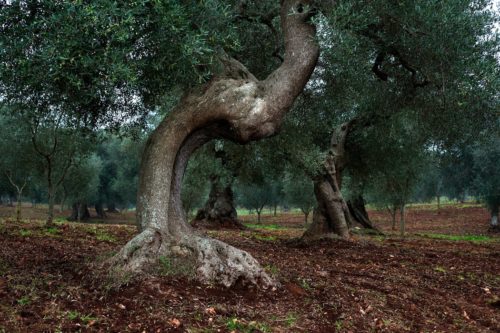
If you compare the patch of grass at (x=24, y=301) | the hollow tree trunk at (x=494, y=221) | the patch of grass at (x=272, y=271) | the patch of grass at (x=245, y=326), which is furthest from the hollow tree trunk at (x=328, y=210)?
the hollow tree trunk at (x=494, y=221)

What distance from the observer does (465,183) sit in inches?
1738

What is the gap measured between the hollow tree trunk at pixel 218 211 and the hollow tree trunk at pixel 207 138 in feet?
69.1

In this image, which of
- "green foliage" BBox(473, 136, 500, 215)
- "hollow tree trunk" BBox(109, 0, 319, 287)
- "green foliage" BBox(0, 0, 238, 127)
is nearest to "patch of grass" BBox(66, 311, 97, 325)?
"hollow tree trunk" BBox(109, 0, 319, 287)

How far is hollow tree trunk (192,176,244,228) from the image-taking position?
3044 cm

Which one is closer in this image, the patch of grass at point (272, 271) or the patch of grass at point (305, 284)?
the patch of grass at point (305, 284)

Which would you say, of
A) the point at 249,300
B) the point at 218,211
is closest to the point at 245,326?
the point at 249,300

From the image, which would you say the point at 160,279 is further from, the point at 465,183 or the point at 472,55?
the point at 465,183

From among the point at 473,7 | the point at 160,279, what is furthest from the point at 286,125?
the point at 160,279

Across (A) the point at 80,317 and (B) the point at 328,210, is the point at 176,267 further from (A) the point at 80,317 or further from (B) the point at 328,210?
(B) the point at 328,210

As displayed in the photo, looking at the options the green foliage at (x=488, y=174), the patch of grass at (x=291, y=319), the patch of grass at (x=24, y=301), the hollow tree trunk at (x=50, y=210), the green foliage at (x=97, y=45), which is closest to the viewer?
the patch of grass at (x=24, y=301)

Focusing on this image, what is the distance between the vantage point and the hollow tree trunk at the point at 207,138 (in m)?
7.30

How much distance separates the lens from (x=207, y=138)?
30.7 feet

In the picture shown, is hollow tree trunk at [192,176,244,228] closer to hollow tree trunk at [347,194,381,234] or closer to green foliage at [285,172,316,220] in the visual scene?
hollow tree trunk at [347,194,381,234]

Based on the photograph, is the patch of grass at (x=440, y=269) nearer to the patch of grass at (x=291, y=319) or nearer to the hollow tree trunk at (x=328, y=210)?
the hollow tree trunk at (x=328, y=210)
